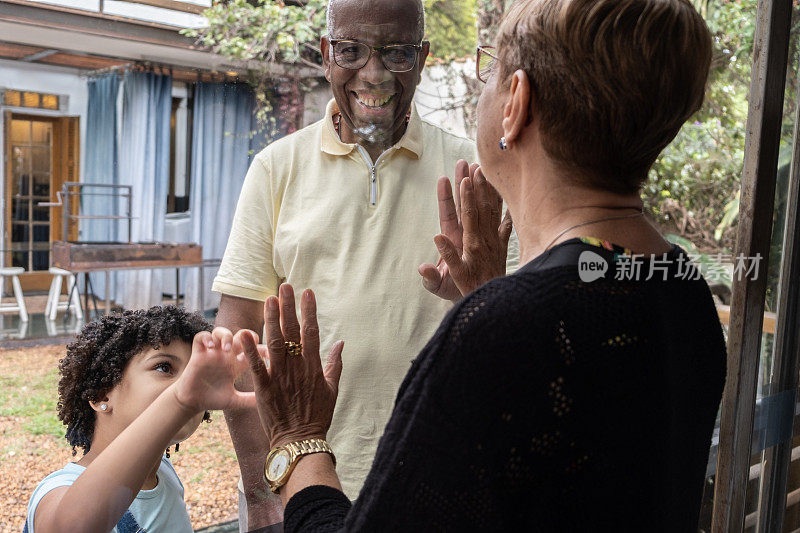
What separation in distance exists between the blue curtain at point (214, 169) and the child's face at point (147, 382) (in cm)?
18

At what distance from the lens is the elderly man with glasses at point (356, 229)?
53.9 inches

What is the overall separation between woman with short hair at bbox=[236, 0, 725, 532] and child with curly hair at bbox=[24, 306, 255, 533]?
0.16m

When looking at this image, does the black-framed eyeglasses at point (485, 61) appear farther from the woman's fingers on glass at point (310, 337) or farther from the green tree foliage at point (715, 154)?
the green tree foliage at point (715, 154)

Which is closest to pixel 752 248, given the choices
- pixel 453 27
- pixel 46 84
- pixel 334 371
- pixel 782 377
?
pixel 782 377

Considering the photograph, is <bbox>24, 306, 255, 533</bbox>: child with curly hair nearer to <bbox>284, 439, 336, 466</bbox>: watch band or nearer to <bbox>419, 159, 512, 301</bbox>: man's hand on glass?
<bbox>284, 439, 336, 466</bbox>: watch band

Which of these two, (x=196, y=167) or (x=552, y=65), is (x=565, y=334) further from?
(x=196, y=167)

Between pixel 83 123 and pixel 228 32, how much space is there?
36 cm

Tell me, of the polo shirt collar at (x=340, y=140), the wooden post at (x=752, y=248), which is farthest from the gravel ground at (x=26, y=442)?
the wooden post at (x=752, y=248)

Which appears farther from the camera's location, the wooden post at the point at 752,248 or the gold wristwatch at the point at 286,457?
the wooden post at the point at 752,248

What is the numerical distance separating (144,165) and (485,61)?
0.62 metres

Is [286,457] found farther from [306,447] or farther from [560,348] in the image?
[560,348]

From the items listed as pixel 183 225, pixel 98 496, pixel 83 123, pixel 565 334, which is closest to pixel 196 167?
pixel 183 225

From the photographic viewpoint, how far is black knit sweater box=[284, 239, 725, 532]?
2.40ft

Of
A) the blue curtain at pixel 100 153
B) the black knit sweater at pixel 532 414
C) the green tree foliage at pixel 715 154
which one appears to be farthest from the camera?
the green tree foliage at pixel 715 154
